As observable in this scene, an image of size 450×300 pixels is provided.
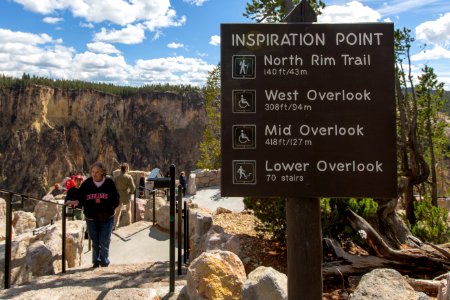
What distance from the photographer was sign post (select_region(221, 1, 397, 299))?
95.2 inches

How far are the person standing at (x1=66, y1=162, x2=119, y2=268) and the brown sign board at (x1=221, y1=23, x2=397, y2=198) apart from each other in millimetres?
3395

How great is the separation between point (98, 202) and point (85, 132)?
7218cm

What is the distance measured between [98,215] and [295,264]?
360cm

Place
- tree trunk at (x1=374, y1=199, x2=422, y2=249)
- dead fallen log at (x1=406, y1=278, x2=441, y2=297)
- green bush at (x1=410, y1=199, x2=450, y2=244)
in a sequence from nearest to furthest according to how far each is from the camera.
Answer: dead fallen log at (x1=406, y1=278, x2=441, y2=297), tree trunk at (x1=374, y1=199, x2=422, y2=249), green bush at (x1=410, y1=199, x2=450, y2=244)

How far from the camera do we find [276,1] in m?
8.02

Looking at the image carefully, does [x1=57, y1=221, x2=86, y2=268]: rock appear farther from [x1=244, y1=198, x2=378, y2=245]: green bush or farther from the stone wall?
the stone wall

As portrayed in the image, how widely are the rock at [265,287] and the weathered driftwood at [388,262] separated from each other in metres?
1.42

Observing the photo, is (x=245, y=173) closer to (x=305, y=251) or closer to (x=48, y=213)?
(x=305, y=251)

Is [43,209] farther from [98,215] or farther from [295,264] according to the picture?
[295,264]

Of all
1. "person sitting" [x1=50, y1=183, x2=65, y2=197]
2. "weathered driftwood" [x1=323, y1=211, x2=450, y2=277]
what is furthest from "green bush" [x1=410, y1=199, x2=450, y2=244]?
"person sitting" [x1=50, y1=183, x2=65, y2=197]

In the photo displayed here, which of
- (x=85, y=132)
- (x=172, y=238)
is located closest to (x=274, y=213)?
(x=172, y=238)

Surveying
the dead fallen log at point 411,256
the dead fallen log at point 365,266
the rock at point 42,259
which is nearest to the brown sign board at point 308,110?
the dead fallen log at point 365,266

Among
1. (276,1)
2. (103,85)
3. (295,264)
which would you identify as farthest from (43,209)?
(103,85)

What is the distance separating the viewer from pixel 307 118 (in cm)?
244
